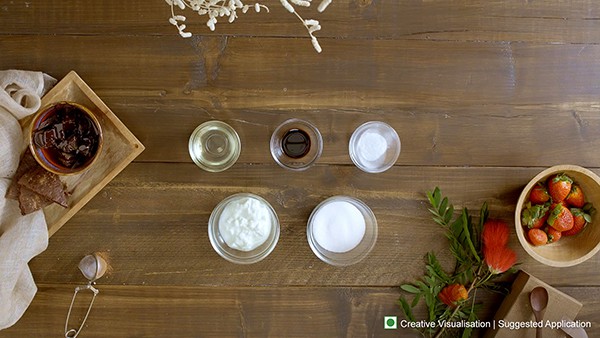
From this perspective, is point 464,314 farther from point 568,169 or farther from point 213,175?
point 213,175

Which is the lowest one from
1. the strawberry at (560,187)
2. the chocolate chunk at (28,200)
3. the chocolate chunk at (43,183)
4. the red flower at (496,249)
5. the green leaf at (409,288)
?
the green leaf at (409,288)

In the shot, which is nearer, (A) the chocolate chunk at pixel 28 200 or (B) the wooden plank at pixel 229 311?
(A) the chocolate chunk at pixel 28 200

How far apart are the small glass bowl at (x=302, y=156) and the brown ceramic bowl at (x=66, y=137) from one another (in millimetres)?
352

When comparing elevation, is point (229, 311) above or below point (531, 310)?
below

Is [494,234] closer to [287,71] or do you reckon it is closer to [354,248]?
[354,248]

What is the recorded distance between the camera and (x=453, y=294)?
1161mm

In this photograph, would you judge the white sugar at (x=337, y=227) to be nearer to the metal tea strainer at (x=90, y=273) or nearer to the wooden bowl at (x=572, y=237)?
the wooden bowl at (x=572, y=237)

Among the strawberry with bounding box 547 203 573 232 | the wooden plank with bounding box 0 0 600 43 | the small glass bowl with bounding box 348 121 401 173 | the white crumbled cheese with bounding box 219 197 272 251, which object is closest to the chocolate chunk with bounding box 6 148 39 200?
the wooden plank with bounding box 0 0 600 43

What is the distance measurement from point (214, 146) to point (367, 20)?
425 millimetres

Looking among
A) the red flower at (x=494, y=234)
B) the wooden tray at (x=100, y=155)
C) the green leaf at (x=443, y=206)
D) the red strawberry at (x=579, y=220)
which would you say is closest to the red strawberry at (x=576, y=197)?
the red strawberry at (x=579, y=220)

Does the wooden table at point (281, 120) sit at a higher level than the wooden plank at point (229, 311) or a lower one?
higher

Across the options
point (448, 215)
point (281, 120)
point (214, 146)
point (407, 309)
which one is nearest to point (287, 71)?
point (281, 120)

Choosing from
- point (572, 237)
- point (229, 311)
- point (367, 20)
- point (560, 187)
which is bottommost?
point (229, 311)

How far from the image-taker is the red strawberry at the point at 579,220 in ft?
3.72
